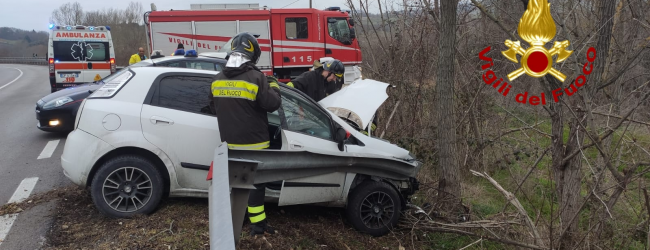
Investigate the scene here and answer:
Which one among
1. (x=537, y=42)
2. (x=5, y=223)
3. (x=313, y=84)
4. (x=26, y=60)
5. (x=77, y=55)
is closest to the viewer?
(x=537, y=42)

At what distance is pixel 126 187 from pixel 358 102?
8.74 feet

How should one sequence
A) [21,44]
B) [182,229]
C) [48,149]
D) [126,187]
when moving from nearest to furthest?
[182,229] < [126,187] < [48,149] < [21,44]

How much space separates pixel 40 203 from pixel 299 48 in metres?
10.3

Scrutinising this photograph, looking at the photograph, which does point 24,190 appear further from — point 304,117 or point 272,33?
point 272,33

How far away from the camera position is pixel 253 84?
4.13m

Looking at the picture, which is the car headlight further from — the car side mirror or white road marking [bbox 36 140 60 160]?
the car side mirror

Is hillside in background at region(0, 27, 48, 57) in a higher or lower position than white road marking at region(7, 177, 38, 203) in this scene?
higher

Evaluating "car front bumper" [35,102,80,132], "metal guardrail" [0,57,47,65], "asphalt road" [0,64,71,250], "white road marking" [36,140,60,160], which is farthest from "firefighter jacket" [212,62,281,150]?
"metal guardrail" [0,57,47,65]

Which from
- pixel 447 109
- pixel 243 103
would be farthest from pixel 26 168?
pixel 447 109

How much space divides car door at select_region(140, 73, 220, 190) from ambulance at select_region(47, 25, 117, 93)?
9808 mm

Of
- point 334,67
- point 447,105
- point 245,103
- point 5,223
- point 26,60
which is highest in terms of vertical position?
point 26,60

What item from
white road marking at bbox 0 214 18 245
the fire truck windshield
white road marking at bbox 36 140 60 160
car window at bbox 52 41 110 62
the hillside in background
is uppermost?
the hillside in background

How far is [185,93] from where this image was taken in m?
4.89

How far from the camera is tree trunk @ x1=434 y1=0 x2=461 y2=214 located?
4926 millimetres
